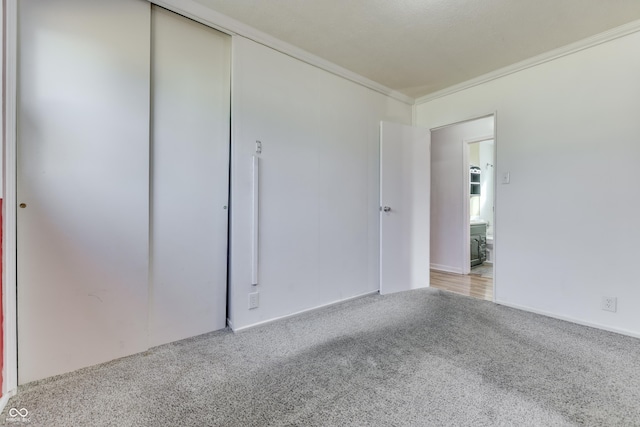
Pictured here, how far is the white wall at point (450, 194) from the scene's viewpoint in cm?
422

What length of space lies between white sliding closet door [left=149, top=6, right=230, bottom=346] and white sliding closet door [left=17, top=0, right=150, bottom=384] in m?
0.10

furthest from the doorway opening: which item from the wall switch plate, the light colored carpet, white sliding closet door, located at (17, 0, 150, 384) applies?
white sliding closet door, located at (17, 0, 150, 384)

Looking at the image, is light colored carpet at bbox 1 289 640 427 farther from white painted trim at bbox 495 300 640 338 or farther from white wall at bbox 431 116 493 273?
white wall at bbox 431 116 493 273

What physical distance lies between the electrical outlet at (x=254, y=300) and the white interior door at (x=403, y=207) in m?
1.44

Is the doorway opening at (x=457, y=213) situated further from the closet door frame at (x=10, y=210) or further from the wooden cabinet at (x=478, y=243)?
the closet door frame at (x=10, y=210)

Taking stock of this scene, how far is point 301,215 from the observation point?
8.30ft

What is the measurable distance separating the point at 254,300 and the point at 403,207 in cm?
198

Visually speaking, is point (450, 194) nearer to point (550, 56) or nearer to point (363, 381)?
point (550, 56)

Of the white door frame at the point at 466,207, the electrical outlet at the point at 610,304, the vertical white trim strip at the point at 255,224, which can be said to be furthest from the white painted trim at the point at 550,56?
the vertical white trim strip at the point at 255,224

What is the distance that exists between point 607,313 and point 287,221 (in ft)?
8.78

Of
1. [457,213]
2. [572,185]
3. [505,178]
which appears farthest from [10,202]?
[457,213]

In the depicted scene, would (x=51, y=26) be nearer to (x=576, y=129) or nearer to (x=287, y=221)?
(x=287, y=221)

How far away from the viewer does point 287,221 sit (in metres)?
2.44

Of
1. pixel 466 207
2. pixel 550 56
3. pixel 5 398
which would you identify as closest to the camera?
pixel 5 398
